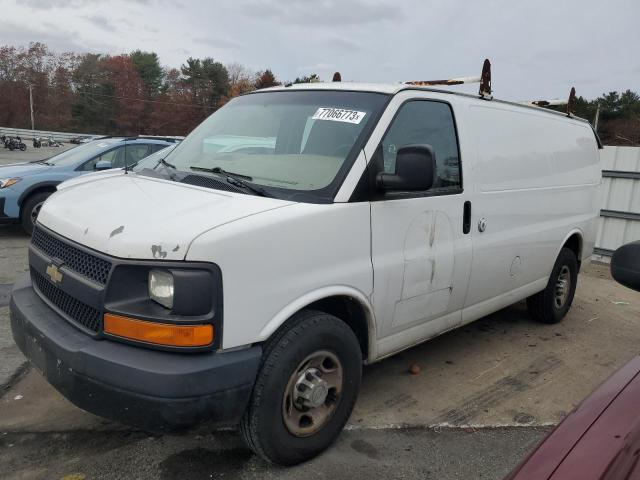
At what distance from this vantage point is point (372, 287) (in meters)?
3.06

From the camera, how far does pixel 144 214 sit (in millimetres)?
2607

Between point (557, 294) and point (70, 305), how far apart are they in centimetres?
466

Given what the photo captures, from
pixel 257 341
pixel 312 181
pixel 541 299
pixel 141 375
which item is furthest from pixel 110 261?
pixel 541 299

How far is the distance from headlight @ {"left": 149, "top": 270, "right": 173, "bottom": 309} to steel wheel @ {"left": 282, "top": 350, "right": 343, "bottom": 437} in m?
0.74

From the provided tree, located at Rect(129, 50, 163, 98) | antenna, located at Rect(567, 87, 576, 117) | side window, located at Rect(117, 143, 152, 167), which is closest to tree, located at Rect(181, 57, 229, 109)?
tree, located at Rect(129, 50, 163, 98)

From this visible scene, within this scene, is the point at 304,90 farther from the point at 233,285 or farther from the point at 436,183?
the point at 233,285

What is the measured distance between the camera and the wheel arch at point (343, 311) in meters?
2.60

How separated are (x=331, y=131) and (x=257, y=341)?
140 cm

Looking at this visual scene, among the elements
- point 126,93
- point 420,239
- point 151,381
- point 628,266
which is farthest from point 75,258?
point 126,93

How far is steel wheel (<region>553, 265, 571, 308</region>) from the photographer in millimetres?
5457

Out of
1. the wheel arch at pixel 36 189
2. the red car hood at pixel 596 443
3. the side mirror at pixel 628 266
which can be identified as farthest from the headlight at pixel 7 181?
the red car hood at pixel 596 443

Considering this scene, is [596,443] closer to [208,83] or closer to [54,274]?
[54,274]

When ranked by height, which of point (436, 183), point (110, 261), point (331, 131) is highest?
point (331, 131)

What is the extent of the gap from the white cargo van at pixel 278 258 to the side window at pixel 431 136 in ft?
0.05
